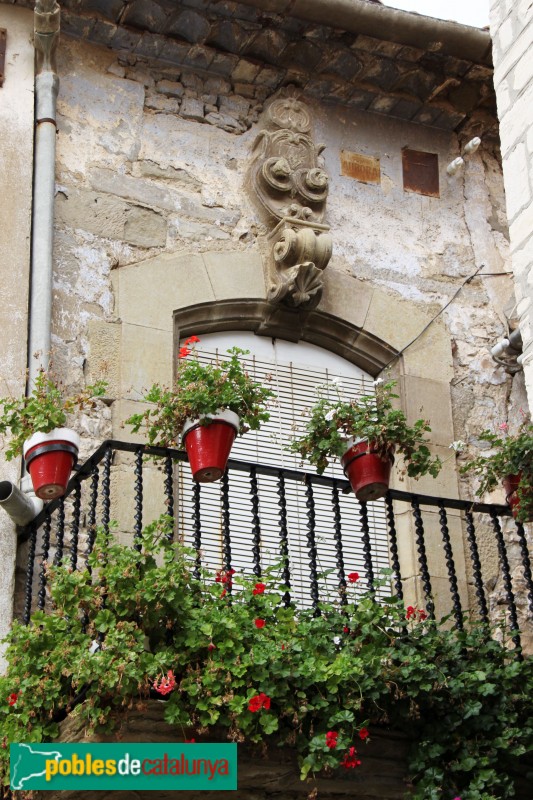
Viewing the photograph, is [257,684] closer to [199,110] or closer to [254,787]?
[254,787]

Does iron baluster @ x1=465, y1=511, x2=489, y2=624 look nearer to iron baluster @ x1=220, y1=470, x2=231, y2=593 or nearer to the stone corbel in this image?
iron baluster @ x1=220, y1=470, x2=231, y2=593

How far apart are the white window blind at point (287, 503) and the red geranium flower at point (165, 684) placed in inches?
62.9

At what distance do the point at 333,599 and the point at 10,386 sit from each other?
208cm

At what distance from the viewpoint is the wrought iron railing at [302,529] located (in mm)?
7723

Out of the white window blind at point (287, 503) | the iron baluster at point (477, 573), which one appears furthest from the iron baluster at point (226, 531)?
the iron baluster at point (477, 573)

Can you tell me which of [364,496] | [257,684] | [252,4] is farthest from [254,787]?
[252,4]

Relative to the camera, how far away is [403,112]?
10.4 m

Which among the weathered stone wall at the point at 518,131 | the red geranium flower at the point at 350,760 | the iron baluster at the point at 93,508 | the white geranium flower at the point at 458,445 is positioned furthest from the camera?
the white geranium flower at the point at 458,445

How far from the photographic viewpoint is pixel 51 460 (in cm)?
752

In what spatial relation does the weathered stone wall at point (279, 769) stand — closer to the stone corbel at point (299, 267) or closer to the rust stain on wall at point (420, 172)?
the stone corbel at point (299, 267)

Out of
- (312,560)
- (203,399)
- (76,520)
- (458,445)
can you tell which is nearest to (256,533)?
(312,560)

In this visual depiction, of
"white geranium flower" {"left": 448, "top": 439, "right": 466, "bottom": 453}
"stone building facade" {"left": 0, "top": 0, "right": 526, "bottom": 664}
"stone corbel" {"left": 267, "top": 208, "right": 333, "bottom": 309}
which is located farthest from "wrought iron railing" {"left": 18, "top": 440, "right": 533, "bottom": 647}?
"stone corbel" {"left": 267, "top": 208, "right": 333, "bottom": 309}
